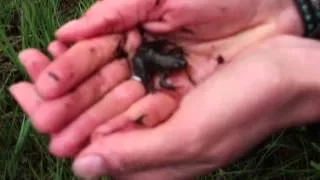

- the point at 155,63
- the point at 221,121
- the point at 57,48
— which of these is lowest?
the point at 221,121

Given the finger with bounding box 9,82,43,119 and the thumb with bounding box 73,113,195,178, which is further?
the finger with bounding box 9,82,43,119

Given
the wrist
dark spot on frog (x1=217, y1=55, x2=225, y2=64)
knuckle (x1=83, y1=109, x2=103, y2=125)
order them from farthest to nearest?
the wrist → dark spot on frog (x1=217, y1=55, x2=225, y2=64) → knuckle (x1=83, y1=109, x2=103, y2=125)

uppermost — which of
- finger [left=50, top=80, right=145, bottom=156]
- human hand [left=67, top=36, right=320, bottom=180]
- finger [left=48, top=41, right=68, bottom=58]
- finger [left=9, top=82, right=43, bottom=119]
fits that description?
finger [left=48, top=41, right=68, bottom=58]

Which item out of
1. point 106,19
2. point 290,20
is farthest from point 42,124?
point 290,20

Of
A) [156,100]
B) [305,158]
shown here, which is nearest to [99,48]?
[156,100]

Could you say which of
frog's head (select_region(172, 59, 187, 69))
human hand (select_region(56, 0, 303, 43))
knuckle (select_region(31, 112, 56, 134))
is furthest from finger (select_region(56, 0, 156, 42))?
knuckle (select_region(31, 112, 56, 134))

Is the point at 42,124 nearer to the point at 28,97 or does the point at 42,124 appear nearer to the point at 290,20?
the point at 28,97

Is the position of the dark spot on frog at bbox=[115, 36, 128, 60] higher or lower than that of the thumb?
higher

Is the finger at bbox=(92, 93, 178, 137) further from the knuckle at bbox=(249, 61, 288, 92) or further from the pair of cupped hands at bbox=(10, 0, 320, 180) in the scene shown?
the knuckle at bbox=(249, 61, 288, 92)
